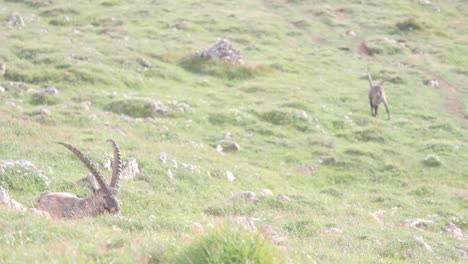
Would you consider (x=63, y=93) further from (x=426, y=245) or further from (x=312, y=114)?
(x=426, y=245)

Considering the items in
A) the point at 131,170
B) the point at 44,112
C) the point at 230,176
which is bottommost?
the point at 230,176

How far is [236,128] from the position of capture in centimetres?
2277

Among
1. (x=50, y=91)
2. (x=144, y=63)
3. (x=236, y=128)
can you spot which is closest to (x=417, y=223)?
(x=236, y=128)

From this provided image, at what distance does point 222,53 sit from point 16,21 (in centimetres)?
1372

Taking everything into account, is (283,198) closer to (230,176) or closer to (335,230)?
(230,176)

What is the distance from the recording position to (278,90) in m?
29.5

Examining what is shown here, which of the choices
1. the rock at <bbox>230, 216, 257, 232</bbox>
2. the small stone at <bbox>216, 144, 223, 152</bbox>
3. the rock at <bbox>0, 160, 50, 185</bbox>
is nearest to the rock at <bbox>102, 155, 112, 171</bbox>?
the rock at <bbox>0, 160, 50, 185</bbox>

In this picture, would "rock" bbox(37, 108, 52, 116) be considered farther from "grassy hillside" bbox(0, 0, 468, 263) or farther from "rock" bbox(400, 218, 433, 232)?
"rock" bbox(400, 218, 433, 232)

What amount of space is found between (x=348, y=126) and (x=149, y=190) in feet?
45.7

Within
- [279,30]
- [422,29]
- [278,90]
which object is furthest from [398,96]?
[422,29]

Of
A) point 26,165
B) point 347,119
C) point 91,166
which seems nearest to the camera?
point 91,166

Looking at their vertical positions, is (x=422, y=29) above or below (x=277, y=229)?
below

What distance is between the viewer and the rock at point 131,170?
45.9ft

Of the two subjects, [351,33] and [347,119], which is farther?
[351,33]
